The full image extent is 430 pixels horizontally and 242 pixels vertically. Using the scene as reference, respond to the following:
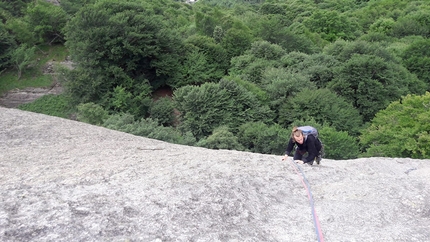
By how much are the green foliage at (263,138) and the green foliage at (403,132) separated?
677 centimetres

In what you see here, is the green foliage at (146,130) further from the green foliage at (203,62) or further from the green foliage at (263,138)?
the green foliage at (203,62)

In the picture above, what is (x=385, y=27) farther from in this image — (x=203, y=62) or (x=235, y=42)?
(x=203, y=62)

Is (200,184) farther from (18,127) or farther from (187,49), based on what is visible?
(187,49)

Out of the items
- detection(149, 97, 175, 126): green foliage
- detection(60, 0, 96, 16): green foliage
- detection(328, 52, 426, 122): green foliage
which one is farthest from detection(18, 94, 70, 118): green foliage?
detection(328, 52, 426, 122): green foliage

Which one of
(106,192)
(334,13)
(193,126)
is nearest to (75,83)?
(193,126)

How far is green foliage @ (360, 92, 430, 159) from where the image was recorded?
76.1 feet

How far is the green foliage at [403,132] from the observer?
23.2m

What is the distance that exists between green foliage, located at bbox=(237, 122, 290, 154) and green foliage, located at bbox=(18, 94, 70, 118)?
23.8 metres

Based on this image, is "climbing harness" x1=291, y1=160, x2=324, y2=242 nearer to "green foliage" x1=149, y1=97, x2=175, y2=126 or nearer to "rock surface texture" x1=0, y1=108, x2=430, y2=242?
"rock surface texture" x1=0, y1=108, x2=430, y2=242

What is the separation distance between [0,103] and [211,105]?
1136 inches

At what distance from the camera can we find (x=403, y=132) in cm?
2444

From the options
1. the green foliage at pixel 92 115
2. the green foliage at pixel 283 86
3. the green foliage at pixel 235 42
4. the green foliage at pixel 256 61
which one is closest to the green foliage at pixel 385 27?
the green foliage at pixel 235 42

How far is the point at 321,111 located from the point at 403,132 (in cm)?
867

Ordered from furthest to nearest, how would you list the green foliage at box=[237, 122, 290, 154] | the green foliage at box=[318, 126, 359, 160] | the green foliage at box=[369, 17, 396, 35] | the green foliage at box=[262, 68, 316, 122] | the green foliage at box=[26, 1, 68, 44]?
the green foliage at box=[369, 17, 396, 35]
the green foliage at box=[26, 1, 68, 44]
the green foliage at box=[262, 68, 316, 122]
the green foliage at box=[237, 122, 290, 154]
the green foliage at box=[318, 126, 359, 160]
